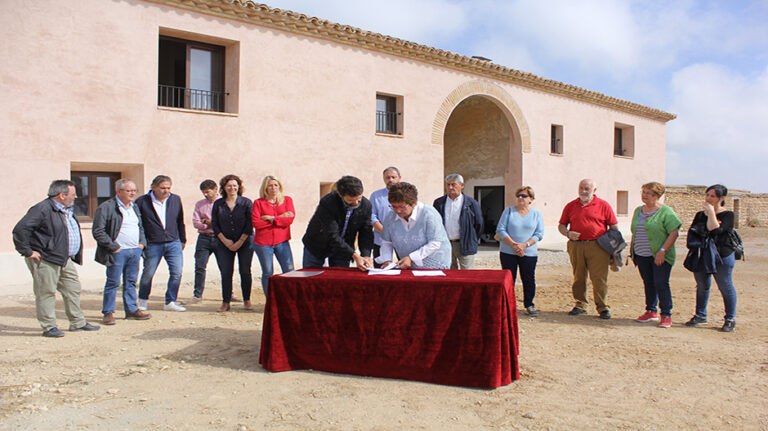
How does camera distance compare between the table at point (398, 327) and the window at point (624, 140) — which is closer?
the table at point (398, 327)

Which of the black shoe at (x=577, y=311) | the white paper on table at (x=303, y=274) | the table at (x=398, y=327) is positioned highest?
the white paper on table at (x=303, y=274)

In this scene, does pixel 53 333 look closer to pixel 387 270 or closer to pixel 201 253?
pixel 201 253

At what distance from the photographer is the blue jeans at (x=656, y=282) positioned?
5.84 metres

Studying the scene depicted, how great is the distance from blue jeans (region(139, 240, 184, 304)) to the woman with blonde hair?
3.41 ft

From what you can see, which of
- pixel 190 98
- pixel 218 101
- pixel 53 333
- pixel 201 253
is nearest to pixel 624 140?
pixel 218 101

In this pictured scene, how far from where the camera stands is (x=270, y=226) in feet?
20.9

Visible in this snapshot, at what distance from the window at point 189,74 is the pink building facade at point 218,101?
0.02m

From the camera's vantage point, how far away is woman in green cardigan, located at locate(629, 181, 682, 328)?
5824mm

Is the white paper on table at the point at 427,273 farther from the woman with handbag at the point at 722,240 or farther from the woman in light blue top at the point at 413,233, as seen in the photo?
the woman with handbag at the point at 722,240

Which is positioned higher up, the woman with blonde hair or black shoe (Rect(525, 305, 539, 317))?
the woman with blonde hair

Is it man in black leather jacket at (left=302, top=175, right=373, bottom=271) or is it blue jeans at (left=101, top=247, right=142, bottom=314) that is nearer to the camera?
man in black leather jacket at (left=302, top=175, right=373, bottom=271)

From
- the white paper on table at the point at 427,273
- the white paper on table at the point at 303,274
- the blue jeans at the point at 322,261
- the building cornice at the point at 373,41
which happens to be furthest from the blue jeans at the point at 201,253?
the building cornice at the point at 373,41

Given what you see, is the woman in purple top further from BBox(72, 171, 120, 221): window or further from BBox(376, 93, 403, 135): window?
BBox(376, 93, 403, 135): window

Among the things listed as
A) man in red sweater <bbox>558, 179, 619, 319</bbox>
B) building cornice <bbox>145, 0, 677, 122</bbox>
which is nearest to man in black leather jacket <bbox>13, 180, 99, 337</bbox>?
building cornice <bbox>145, 0, 677, 122</bbox>
